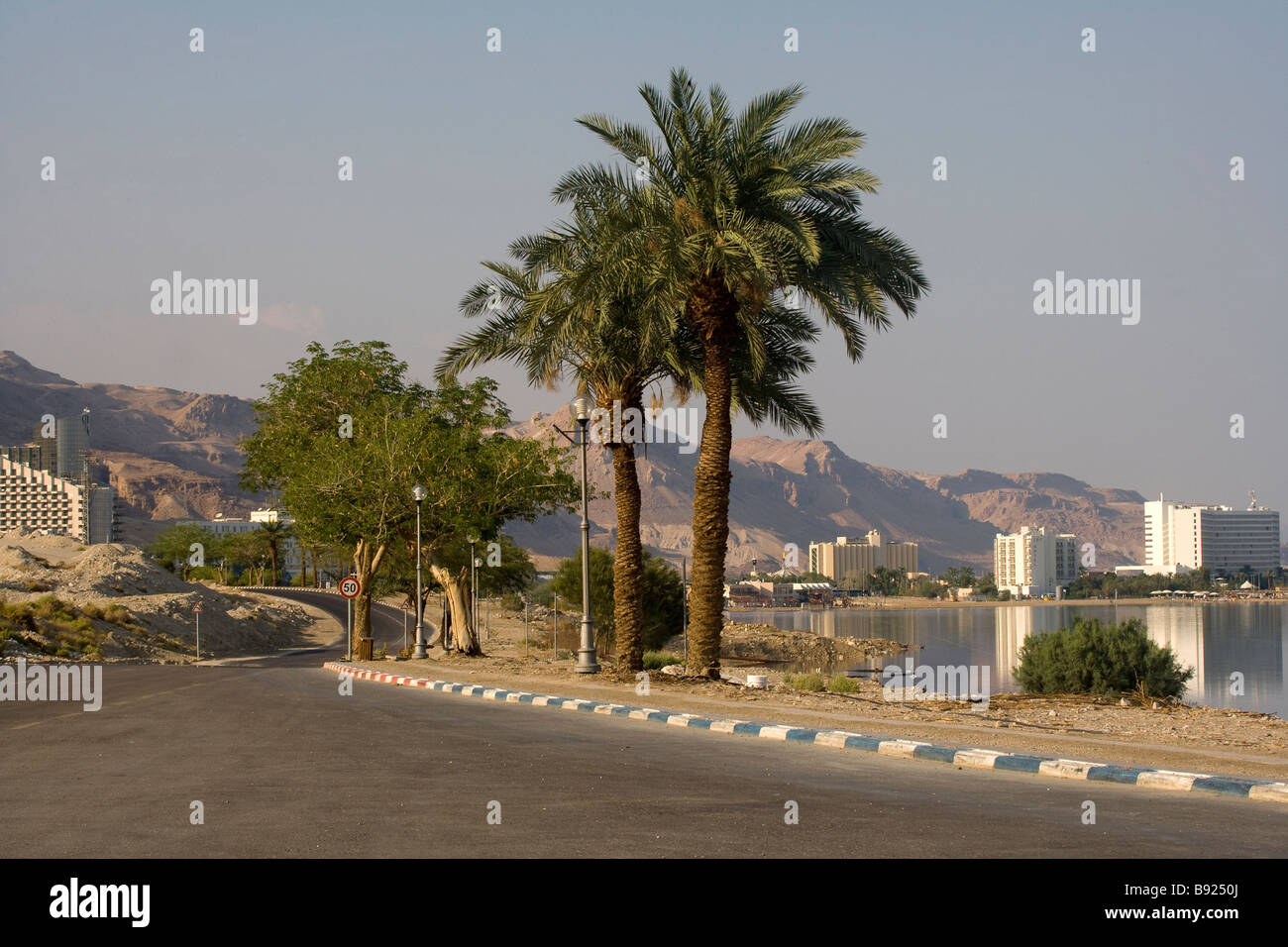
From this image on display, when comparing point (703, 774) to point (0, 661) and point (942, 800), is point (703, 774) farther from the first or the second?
point (0, 661)

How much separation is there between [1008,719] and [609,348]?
11847 millimetres

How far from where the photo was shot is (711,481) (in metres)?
23.8

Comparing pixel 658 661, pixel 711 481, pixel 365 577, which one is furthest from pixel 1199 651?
pixel 711 481

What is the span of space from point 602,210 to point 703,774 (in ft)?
53.8

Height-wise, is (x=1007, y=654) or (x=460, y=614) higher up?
(x=460, y=614)

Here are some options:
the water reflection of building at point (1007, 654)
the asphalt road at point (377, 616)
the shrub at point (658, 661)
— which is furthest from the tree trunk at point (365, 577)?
the asphalt road at point (377, 616)

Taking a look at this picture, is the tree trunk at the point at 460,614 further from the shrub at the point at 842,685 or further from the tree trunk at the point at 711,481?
the tree trunk at the point at 711,481

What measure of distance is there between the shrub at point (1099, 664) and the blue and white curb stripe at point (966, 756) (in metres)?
16.1

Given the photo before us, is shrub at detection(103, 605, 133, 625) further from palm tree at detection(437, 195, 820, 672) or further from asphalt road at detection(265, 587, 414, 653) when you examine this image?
palm tree at detection(437, 195, 820, 672)

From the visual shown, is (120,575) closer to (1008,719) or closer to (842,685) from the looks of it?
(842,685)

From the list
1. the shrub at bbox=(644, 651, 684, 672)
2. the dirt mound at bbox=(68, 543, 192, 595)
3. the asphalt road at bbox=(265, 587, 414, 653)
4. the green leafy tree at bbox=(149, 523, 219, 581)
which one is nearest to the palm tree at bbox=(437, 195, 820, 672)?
the shrub at bbox=(644, 651, 684, 672)

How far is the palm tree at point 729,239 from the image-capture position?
2261 centimetres
